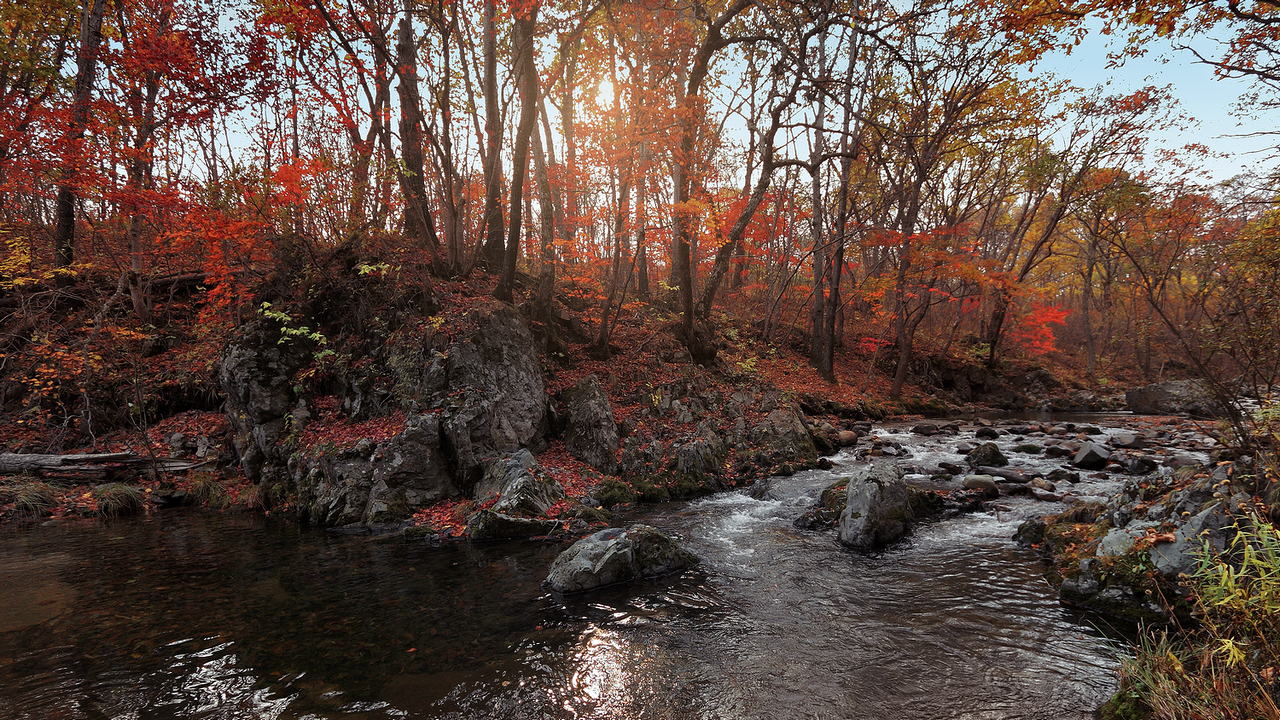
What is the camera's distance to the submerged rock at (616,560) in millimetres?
5863

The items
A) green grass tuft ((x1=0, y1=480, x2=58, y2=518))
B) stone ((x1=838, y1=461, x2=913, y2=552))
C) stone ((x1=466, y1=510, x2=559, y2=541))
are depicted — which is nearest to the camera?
stone ((x1=838, y1=461, x2=913, y2=552))

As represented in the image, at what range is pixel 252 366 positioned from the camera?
10.1 m

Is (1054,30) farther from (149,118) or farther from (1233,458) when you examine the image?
(149,118)

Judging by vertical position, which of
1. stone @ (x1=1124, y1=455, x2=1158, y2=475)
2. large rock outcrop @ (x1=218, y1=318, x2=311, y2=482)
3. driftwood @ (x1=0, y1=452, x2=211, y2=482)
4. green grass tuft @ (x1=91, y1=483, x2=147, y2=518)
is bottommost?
stone @ (x1=1124, y1=455, x2=1158, y2=475)

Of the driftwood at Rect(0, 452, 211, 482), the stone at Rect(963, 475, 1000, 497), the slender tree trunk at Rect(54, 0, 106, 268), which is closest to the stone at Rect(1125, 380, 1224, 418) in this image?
the stone at Rect(963, 475, 1000, 497)

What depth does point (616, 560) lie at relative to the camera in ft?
19.7

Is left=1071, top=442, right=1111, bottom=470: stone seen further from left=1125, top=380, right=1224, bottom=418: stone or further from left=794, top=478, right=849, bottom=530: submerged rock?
left=1125, top=380, right=1224, bottom=418: stone

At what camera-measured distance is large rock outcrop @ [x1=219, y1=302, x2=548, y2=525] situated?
338 inches

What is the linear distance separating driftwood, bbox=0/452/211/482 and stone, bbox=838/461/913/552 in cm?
1418

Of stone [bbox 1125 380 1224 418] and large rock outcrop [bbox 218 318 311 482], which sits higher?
large rock outcrop [bbox 218 318 311 482]

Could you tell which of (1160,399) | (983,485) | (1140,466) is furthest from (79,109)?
(1160,399)

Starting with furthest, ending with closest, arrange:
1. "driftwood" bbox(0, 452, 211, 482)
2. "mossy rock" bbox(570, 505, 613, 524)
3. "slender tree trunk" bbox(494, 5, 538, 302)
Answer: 1. "slender tree trunk" bbox(494, 5, 538, 302)
2. "driftwood" bbox(0, 452, 211, 482)
3. "mossy rock" bbox(570, 505, 613, 524)

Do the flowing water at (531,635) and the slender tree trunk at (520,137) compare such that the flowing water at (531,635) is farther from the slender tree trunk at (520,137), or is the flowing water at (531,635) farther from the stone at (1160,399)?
the stone at (1160,399)

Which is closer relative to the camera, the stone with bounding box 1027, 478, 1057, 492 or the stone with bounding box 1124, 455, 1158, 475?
the stone with bounding box 1027, 478, 1057, 492
